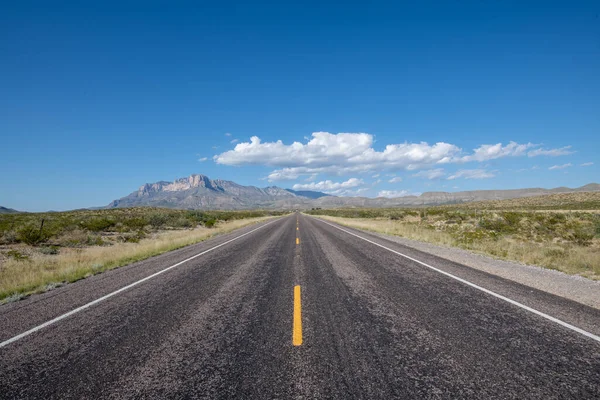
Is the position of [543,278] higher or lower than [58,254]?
lower

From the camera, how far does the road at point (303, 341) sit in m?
2.83

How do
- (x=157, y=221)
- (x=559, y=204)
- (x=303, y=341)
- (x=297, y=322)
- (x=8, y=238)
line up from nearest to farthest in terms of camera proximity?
(x=303, y=341) → (x=297, y=322) → (x=8, y=238) → (x=157, y=221) → (x=559, y=204)

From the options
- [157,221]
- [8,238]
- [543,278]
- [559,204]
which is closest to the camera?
[543,278]

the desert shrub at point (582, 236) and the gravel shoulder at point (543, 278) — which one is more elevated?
the gravel shoulder at point (543, 278)

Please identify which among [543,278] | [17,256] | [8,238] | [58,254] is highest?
[8,238]

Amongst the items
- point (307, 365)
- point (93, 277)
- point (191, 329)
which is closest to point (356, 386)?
point (307, 365)

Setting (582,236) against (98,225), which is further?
(98,225)

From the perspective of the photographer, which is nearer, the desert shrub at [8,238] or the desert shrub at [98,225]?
the desert shrub at [8,238]

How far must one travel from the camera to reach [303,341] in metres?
3.72

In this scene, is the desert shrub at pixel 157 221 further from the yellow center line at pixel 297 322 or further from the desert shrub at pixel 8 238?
the yellow center line at pixel 297 322

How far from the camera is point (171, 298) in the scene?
5875 millimetres

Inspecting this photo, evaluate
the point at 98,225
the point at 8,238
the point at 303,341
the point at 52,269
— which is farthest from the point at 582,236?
the point at 8,238

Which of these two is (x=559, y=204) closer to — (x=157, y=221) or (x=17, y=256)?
(x=157, y=221)

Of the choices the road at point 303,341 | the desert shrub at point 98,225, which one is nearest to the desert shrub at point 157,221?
the desert shrub at point 98,225
